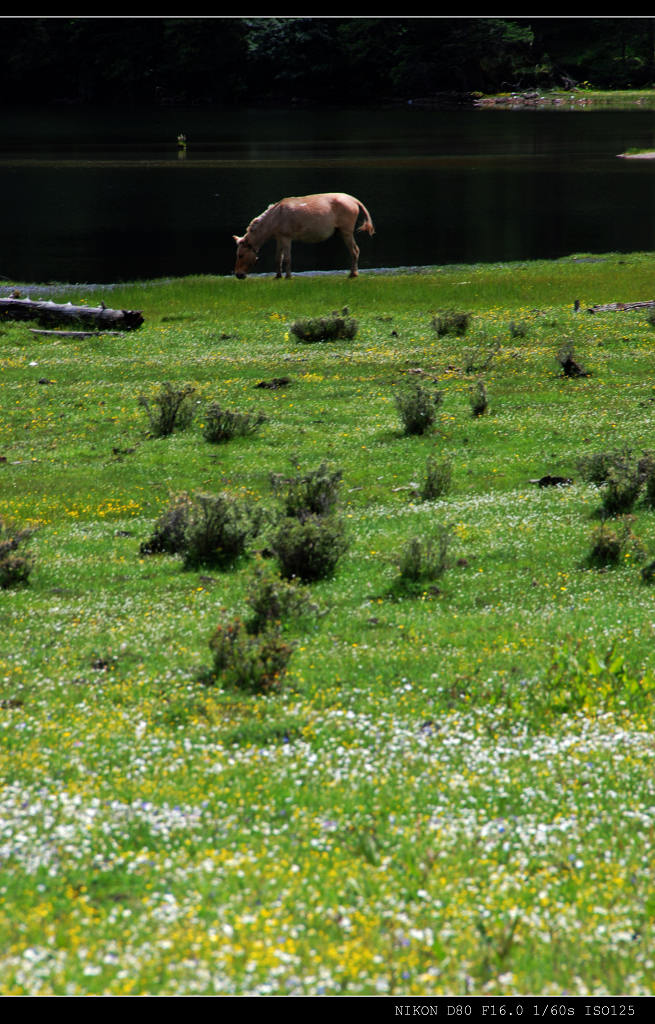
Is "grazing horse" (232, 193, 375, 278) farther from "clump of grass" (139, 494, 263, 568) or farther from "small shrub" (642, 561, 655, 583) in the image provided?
"small shrub" (642, 561, 655, 583)

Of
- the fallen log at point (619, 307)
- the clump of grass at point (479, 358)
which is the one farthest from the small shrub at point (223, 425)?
the fallen log at point (619, 307)

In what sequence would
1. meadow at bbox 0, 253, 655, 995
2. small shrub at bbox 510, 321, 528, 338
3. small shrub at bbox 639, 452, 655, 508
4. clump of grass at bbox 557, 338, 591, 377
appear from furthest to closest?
small shrub at bbox 510, 321, 528, 338
clump of grass at bbox 557, 338, 591, 377
small shrub at bbox 639, 452, 655, 508
meadow at bbox 0, 253, 655, 995

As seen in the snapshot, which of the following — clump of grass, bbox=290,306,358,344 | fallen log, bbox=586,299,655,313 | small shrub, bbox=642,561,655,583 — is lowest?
small shrub, bbox=642,561,655,583

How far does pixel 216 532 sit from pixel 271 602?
2.86 metres

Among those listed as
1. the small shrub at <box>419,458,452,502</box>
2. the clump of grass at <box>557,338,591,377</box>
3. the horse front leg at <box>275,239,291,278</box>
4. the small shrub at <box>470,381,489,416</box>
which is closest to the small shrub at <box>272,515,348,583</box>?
the small shrub at <box>419,458,452,502</box>

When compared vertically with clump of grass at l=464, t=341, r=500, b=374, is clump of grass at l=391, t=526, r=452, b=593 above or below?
below

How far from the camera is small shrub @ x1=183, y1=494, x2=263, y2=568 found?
13.9m

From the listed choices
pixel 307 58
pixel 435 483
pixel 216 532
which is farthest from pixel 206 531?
pixel 307 58

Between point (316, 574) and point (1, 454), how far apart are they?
9.79 metres

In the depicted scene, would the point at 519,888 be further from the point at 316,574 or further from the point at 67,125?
the point at 67,125

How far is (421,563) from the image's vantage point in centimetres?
1289

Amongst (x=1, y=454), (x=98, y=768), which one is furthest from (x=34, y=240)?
(x=98, y=768)

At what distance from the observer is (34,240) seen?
2303 inches

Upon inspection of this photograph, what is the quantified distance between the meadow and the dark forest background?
191 m
